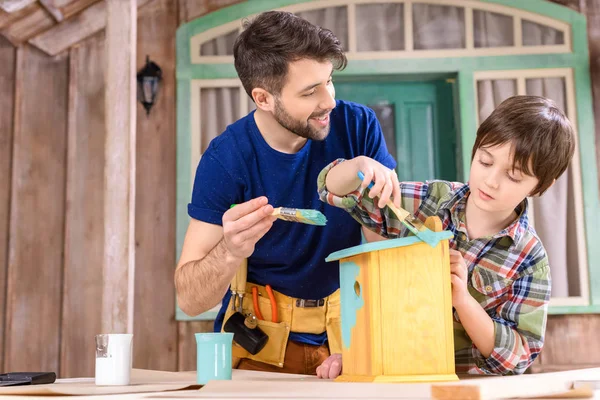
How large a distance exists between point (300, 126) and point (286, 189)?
7.5 inches

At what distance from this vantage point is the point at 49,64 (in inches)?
171

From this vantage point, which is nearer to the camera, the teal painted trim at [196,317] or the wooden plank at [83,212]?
the teal painted trim at [196,317]

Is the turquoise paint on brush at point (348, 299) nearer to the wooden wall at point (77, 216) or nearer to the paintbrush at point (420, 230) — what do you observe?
the paintbrush at point (420, 230)

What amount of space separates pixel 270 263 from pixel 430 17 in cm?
285

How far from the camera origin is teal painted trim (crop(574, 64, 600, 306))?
412 cm

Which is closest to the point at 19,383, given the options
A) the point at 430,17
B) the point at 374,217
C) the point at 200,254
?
the point at 200,254

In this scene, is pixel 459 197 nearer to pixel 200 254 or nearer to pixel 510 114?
pixel 510 114

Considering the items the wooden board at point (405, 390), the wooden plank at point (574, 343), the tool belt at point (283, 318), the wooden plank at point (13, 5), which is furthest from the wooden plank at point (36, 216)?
the wooden board at point (405, 390)

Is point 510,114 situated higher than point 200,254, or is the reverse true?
point 510,114

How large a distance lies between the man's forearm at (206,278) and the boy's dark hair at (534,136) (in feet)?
2.33

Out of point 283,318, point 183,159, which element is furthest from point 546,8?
point 283,318

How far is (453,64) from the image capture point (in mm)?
4277

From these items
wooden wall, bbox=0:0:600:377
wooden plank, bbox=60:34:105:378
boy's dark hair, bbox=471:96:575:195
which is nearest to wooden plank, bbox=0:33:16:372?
wooden wall, bbox=0:0:600:377

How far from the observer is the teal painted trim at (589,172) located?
4117 mm
